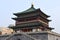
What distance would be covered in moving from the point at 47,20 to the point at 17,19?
6219mm

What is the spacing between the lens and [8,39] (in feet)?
73.2

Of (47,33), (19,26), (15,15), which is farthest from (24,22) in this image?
(47,33)

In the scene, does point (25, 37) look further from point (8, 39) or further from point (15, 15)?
point (15, 15)

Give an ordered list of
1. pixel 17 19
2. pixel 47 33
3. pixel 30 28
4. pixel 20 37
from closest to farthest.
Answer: pixel 47 33 → pixel 20 37 → pixel 30 28 → pixel 17 19

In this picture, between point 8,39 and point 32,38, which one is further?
point 8,39

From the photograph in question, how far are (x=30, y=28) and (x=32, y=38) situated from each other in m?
3.56

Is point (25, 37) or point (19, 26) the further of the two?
point (19, 26)

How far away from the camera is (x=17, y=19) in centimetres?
2577

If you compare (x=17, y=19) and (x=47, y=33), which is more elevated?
(x=17, y=19)

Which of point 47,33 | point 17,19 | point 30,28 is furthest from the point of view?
point 17,19

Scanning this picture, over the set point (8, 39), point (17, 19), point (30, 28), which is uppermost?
point (17, 19)

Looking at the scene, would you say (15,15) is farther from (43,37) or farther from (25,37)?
(43,37)

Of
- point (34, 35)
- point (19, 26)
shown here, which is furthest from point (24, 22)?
point (34, 35)

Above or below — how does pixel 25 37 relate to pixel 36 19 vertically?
below
